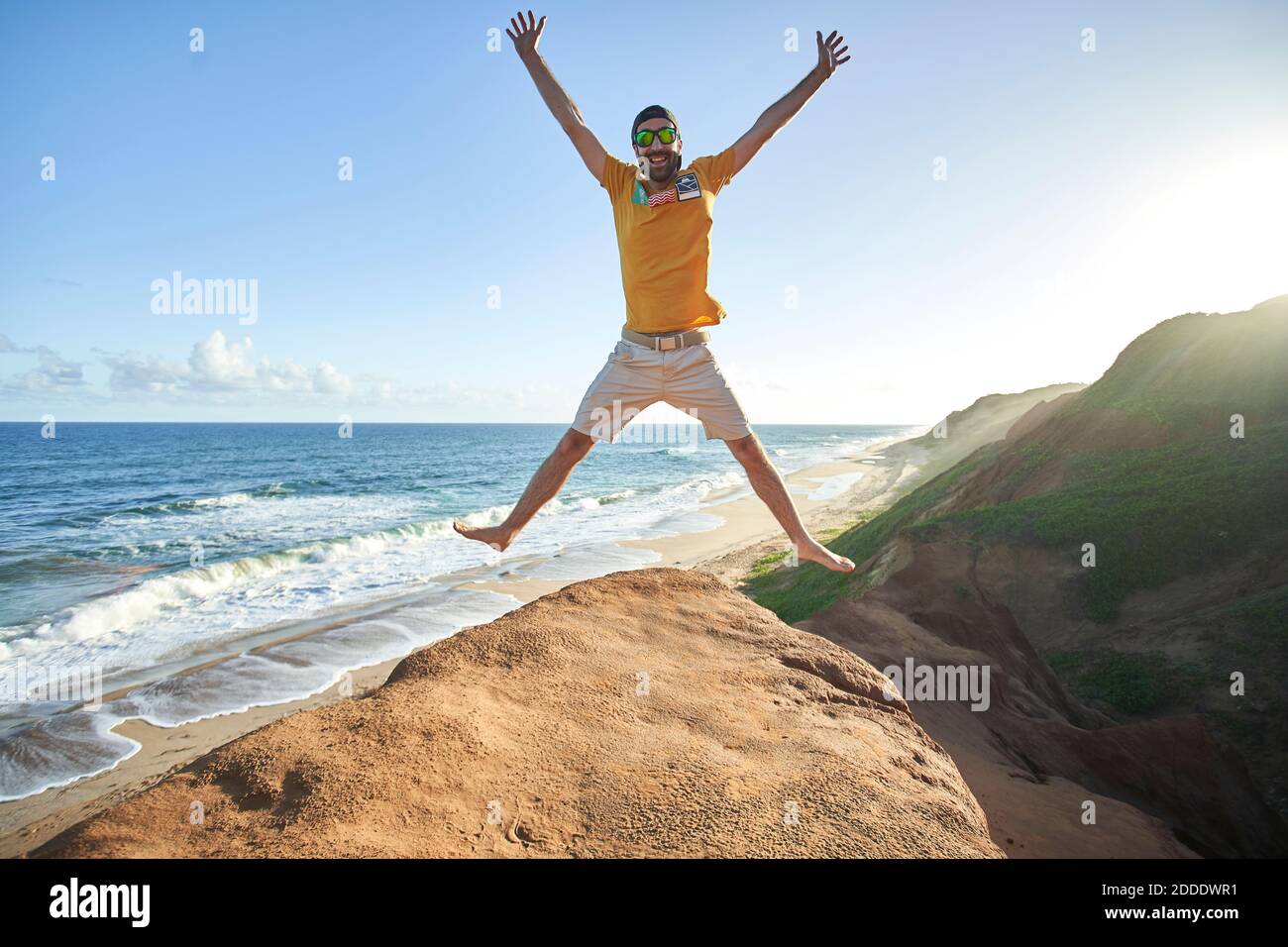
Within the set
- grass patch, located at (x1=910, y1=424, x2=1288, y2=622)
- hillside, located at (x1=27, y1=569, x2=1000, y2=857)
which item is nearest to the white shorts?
hillside, located at (x1=27, y1=569, x2=1000, y2=857)

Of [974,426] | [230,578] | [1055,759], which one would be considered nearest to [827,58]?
[1055,759]

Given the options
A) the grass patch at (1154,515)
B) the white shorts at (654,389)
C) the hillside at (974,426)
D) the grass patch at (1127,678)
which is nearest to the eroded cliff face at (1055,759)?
the grass patch at (1127,678)

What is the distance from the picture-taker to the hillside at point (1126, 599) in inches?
228

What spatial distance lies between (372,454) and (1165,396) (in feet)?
238

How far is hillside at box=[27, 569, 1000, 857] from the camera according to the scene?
104 inches

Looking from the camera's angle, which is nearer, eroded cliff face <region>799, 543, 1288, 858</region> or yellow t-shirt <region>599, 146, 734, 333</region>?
yellow t-shirt <region>599, 146, 734, 333</region>

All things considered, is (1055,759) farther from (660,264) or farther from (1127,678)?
(660,264)

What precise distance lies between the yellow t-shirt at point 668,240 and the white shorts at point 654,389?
0.18 metres

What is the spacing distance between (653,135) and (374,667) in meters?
10.5

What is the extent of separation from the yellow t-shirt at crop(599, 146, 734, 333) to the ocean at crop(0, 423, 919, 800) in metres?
9.46

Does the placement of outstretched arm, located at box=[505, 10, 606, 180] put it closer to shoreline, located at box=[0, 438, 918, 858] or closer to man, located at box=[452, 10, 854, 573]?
man, located at box=[452, 10, 854, 573]

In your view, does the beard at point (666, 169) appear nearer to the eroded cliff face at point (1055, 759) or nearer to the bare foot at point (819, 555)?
the bare foot at point (819, 555)

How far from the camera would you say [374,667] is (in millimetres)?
11570
